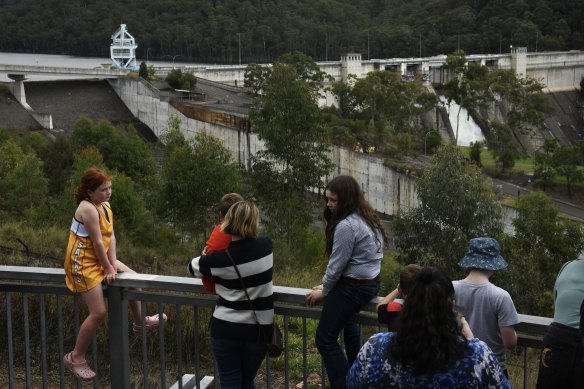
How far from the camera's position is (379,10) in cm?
12181

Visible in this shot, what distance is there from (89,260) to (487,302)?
2165mm

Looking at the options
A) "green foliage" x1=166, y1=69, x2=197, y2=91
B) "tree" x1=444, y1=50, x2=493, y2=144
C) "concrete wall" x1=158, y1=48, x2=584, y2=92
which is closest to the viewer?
"green foliage" x1=166, y1=69, x2=197, y2=91

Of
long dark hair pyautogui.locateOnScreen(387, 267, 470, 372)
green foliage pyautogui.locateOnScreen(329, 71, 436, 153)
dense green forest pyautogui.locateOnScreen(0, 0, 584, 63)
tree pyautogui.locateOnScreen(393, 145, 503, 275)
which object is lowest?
tree pyautogui.locateOnScreen(393, 145, 503, 275)

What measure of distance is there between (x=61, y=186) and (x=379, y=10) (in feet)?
297

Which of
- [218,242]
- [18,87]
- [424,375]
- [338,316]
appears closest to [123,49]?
[18,87]

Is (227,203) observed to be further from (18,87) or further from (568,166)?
(18,87)

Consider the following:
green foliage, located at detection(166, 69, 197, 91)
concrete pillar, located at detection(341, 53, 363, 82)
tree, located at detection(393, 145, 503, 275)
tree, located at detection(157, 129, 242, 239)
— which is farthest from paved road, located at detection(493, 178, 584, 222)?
concrete pillar, located at detection(341, 53, 363, 82)

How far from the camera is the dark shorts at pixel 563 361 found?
3.79 meters

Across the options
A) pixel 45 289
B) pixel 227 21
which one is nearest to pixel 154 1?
pixel 227 21

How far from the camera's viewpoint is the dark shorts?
3793 millimetres

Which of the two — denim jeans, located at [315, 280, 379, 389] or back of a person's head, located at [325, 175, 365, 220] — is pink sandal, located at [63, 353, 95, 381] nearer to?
denim jeans, located at [315, 280, 379, 389]

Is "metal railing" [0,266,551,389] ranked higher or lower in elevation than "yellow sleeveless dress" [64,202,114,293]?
lower

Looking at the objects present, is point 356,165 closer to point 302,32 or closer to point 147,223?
point 147,223

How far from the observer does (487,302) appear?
4133 mm
